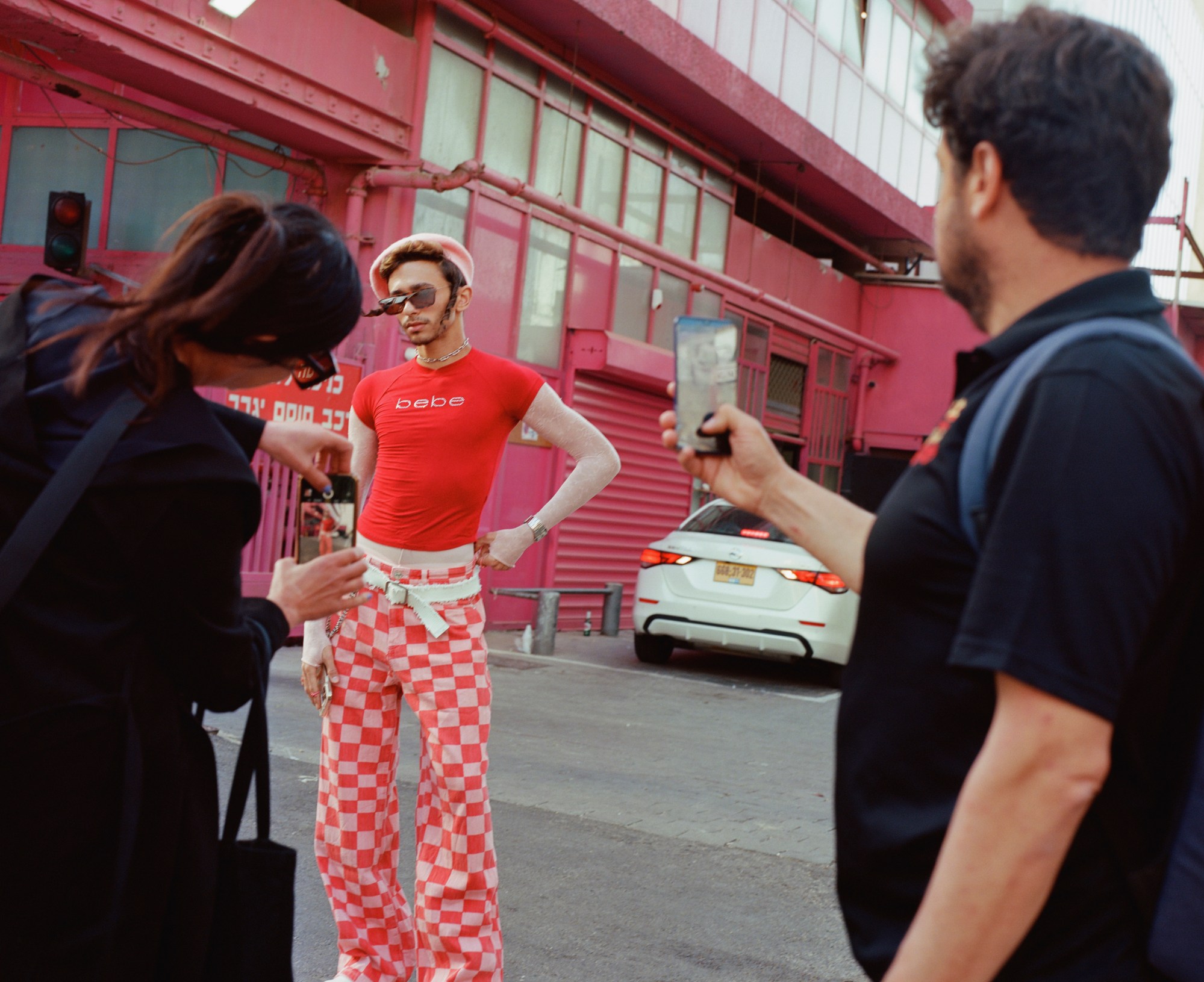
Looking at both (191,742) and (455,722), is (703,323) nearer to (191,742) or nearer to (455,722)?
(191,742)

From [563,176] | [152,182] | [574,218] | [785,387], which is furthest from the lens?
[785,387]

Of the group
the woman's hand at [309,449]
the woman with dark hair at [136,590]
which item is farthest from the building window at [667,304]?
the woman with dark hair at [136,590]

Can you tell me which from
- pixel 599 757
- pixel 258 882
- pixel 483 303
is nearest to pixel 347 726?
pixel 258 882

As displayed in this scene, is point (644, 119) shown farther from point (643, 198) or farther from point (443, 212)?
point (443, 212)

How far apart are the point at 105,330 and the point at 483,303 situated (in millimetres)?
11459

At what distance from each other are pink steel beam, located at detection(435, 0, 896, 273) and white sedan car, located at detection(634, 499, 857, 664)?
16.8ft

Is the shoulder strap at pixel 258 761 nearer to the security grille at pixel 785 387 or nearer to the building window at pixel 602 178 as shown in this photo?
the building window at pixel 602 178

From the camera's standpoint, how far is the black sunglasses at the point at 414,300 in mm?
3684

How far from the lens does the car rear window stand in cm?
1119

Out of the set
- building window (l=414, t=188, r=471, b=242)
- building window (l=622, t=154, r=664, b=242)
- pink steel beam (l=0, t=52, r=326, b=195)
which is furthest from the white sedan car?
building window (l=622, t=154, r=664, b=242)

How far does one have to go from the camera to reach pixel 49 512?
1667 mm

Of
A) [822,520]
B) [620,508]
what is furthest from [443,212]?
[822,520]

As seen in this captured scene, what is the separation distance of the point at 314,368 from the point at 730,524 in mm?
9530

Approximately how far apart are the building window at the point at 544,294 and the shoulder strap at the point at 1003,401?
12.5 metres
